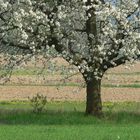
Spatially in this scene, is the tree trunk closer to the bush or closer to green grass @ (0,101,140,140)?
green grass @ (0,101,140,140)

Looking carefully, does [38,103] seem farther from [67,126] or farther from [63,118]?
[67,126]

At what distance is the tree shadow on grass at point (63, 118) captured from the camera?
24031 mm

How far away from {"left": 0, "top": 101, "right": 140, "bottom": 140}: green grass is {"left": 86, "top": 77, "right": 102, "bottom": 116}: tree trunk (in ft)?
1.70

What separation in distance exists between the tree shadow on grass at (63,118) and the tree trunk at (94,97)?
46 centimetres

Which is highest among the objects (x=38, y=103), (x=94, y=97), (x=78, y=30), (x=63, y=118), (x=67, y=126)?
(x=78, y=30)

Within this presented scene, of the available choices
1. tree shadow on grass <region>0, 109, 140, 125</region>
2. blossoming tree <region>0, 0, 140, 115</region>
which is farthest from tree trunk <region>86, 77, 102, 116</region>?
blossoming tree <region>0, 0, 140, 115</region>

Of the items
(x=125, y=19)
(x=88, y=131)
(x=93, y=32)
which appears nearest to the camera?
(x=88, y=131)

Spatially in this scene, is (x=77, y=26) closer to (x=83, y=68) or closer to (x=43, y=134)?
(x=83, y=68)

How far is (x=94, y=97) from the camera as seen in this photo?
26969 millimetres

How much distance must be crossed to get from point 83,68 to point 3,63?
4293 millimetres

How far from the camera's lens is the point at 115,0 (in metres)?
24.5

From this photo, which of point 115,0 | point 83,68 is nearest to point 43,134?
point 83,68

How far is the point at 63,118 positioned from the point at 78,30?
14.0ft

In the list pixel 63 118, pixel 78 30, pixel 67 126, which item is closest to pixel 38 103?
pixel 63 118
